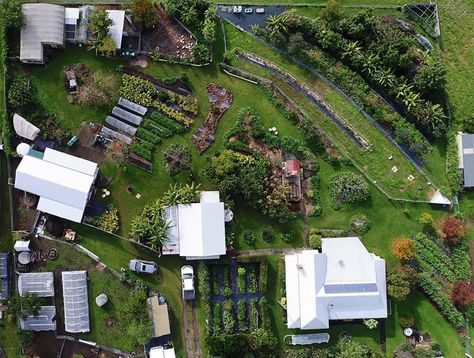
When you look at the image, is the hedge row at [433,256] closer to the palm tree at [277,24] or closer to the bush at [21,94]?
the palm tree at [277,24]

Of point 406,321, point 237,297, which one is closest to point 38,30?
point 237,297

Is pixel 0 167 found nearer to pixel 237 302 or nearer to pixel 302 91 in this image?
pixel 237 302

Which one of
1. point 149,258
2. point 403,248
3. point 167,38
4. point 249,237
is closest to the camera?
point 403,248

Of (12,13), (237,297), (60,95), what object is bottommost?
(237,297)

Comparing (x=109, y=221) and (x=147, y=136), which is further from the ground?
(x=147, y=136)

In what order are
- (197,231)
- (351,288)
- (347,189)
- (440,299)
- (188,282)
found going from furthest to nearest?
(347,189) → (440,299) → (188,282) → (197,231) → (351,288)

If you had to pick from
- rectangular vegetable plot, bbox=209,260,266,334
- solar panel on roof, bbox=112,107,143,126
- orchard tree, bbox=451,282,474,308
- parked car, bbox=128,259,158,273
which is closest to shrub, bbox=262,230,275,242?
rectangular vegetable plot, bbox=209,260,266,334

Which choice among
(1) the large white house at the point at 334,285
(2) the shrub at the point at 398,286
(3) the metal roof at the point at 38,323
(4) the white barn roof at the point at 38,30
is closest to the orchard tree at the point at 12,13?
(4) the white barn roof at the point at 38,30

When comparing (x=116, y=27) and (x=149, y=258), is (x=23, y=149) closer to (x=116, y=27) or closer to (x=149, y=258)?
(x=116, y=27)

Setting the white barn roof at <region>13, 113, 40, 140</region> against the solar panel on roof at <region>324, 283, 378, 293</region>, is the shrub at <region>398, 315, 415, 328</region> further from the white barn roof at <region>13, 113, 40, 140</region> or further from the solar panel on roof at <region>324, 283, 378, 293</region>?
the white barn roof at <region>13, 113, 40, 140</region>
